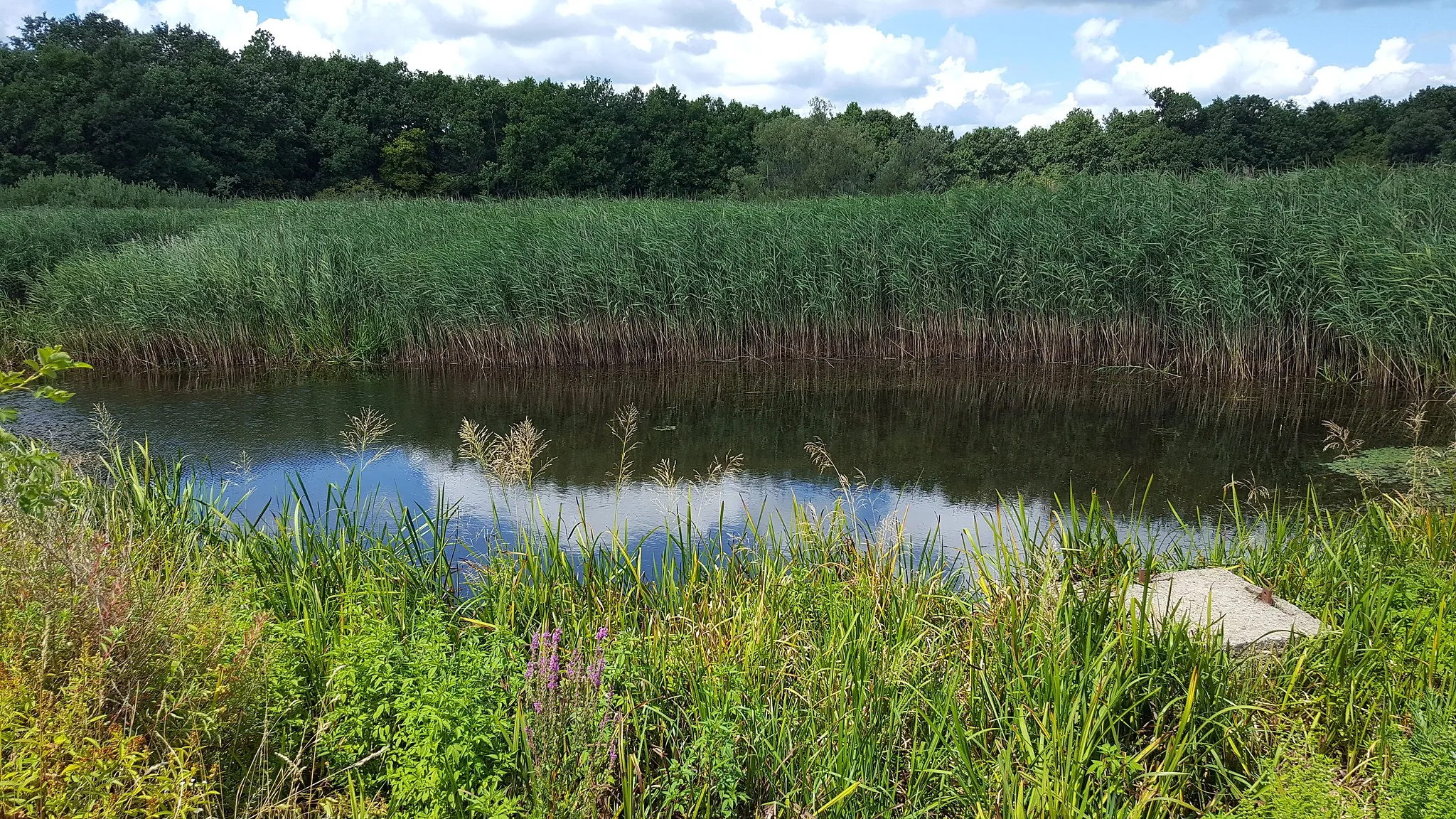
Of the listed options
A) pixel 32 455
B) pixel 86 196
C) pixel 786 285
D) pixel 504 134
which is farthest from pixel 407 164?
pixel 32 455

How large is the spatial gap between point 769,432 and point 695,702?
6771 millimetres

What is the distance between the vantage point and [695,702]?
9.80 feet

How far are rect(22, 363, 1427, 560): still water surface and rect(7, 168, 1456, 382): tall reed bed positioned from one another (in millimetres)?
596

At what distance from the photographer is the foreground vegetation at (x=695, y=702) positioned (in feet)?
7.87

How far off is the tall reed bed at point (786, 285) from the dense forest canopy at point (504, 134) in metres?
17.7

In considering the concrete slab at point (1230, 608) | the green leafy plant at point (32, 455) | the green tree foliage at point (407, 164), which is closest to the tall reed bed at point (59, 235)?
the green leafy plant at point (32, 455)

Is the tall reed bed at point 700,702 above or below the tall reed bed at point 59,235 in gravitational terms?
below

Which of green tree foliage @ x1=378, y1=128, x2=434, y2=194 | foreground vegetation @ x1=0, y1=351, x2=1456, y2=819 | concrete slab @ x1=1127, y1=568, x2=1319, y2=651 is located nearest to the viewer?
foreground vegetation @ x1=0, y1=351, x2=1456, y2=819

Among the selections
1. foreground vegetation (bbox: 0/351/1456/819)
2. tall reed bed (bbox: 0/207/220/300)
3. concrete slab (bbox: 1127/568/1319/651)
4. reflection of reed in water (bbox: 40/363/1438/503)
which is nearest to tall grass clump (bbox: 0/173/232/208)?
tall reed bed (bbox: 0/207/220/300)

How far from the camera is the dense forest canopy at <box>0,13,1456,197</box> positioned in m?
34.6

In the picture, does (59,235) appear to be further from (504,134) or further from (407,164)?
(504,134)

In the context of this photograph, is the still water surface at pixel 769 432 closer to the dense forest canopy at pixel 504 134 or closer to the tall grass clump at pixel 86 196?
the tall grass clump at pixel 86 196

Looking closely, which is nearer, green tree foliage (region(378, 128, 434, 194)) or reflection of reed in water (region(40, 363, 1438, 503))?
reflection of reed in water (region(40, 363, 1438, 503))

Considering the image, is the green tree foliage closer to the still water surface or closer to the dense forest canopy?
the dense forest canopy
